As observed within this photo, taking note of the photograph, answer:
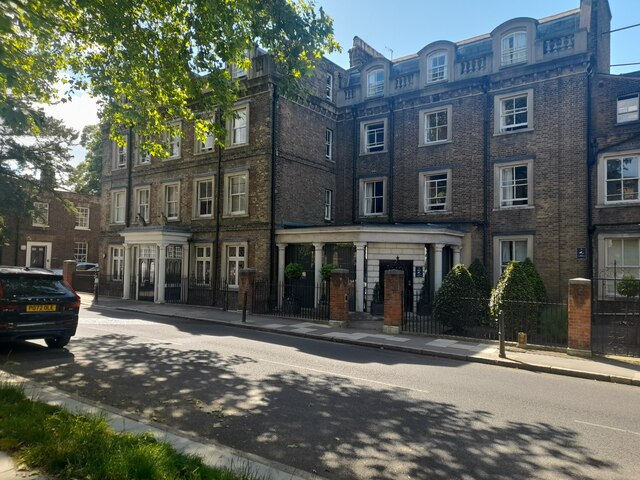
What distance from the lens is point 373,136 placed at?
2447cm

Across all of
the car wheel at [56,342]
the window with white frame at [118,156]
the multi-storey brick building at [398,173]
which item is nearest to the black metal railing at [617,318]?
the multi-storey brick building at [398,173]

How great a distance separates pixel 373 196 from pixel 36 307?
17.8 meters

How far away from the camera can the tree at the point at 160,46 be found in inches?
424

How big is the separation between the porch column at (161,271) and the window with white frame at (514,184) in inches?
664

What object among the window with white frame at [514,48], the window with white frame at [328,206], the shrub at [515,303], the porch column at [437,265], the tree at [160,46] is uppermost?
the window with white frame at [514,48]

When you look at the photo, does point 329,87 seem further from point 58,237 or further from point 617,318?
point 58,237

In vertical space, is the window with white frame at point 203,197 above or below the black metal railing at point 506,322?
above

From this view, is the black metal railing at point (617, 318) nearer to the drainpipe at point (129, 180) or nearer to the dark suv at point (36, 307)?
the dark suv at point (36, 307)

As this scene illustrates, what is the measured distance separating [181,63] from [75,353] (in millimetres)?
8034

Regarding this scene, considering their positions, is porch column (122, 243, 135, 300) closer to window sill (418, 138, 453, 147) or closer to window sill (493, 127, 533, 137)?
window sill (418, 138, 453, 147)

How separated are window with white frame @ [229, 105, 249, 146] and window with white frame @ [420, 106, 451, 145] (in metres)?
9.00

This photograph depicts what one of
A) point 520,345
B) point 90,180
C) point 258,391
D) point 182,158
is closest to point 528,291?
point 520,345

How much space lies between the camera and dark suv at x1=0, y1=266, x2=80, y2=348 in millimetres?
9094

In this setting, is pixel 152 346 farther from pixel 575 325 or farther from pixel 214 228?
pixel 214 228
